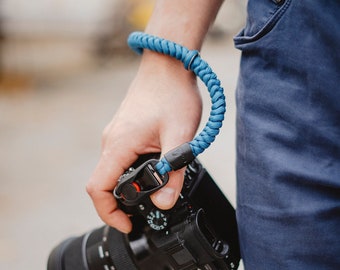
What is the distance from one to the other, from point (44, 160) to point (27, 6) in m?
4.01

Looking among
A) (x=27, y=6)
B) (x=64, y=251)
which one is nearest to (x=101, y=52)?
(x=27, y=6)

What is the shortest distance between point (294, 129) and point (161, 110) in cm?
18

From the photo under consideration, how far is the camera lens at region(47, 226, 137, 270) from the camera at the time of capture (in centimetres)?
92

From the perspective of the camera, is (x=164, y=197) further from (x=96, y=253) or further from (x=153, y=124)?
(x=96, y=253)

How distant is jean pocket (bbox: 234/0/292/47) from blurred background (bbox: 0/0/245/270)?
176 centimetres

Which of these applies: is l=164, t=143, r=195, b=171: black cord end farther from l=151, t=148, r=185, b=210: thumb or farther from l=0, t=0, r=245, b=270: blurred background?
l=0, t=0, r=245, b=270: blurred background

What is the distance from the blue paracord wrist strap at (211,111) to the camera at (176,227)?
1.1 inches

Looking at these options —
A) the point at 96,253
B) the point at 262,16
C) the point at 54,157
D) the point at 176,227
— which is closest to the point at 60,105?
the point at 54,157

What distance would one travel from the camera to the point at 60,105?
14.1 feet

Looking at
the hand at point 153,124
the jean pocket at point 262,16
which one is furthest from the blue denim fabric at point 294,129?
the hand at point 153,124

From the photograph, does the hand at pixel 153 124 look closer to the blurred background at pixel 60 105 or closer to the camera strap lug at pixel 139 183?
the camera strap lug at pixel 139 183

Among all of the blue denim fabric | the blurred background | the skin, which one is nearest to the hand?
the skin

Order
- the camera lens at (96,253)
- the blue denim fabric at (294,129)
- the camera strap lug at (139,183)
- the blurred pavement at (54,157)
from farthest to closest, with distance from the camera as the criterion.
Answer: the blurred pavement at (54,157)
the camera lens at (96,253)
the camera strap lug at (139,183)
the blue denim fabric at (294,129)

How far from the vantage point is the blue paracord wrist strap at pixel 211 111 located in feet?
2.41
